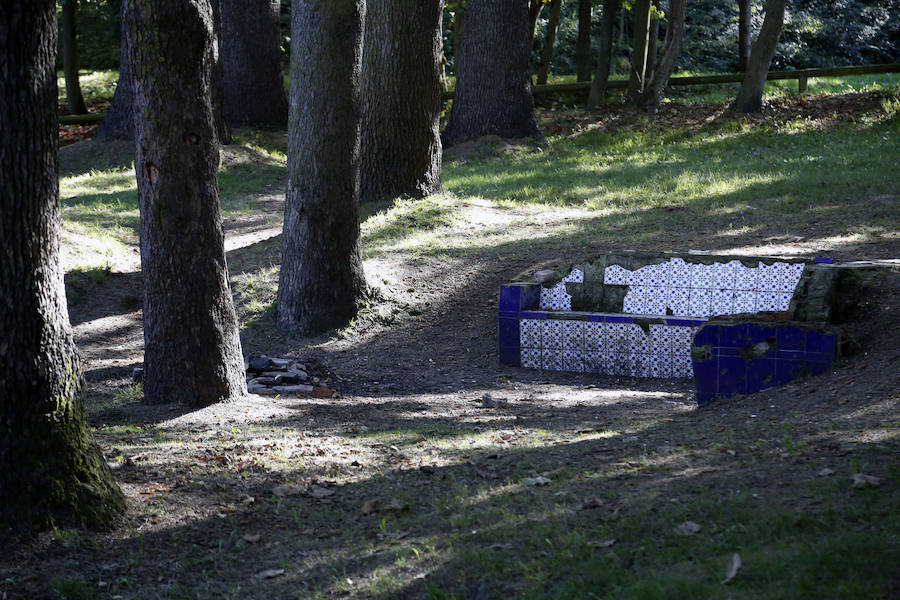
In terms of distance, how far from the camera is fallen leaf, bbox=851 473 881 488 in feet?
13.8

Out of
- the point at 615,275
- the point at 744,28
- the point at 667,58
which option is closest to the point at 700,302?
the point at 615,275

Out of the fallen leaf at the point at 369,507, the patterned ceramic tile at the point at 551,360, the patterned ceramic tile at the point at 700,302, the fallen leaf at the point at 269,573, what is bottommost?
the patterned ceramic tile at the point at 551,360

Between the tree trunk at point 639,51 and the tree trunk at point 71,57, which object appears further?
the tree trunk at point 639,51

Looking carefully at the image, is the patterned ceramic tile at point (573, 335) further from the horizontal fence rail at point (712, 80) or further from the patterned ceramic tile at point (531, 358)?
the horizontal fence rail at point (712, 80)

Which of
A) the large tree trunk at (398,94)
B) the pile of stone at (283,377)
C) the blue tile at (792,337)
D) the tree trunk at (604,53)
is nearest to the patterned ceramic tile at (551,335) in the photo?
the pile of stone at (283,377)

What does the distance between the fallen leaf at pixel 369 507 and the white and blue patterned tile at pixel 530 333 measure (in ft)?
13.9

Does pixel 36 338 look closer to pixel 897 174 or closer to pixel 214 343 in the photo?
pixel 214 343

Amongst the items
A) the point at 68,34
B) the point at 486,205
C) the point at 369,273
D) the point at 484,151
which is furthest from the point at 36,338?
the point at 68,34

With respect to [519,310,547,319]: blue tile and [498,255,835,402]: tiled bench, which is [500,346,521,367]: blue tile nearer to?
[498,255,835,402]: tiled bench

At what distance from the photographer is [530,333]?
9148 mm

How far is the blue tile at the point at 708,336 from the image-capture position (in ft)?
23.5

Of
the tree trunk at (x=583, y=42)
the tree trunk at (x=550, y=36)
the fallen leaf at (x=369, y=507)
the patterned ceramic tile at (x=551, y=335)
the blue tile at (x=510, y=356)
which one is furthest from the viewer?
the tree trunk at (x=550, y=36)

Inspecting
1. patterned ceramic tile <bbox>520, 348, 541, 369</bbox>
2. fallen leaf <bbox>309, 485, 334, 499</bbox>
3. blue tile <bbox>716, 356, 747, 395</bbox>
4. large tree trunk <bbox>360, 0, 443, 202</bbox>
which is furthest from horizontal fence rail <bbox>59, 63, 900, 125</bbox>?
fallen leaf <bbox>309, 485, 334, 499</bbox>

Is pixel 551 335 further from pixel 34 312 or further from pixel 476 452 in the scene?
Result: pixel 34 312
